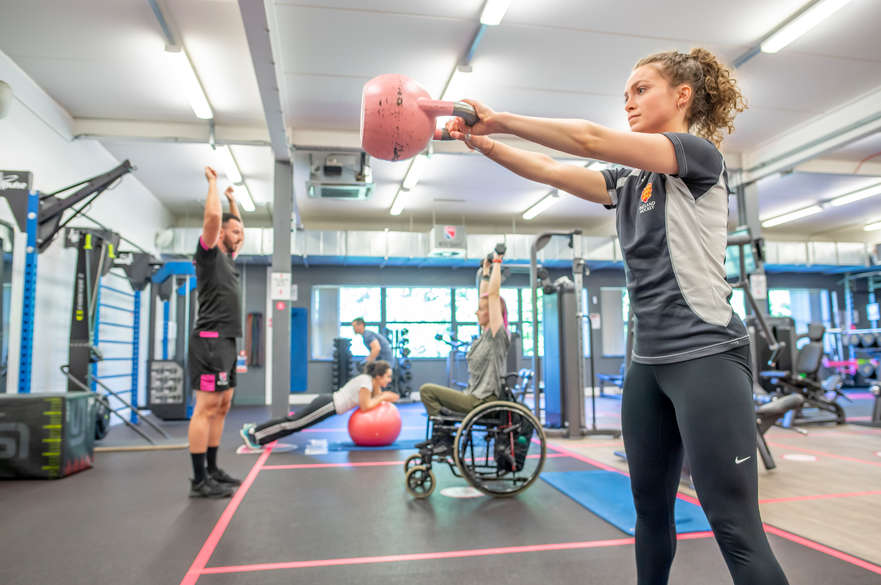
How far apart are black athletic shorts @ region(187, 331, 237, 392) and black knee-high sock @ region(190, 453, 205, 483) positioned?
0.38 metres

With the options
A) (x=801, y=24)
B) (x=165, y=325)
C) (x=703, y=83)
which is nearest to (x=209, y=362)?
(x=703, y=83)

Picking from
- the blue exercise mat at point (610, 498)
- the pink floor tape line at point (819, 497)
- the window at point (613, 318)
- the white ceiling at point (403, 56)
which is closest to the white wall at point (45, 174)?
the white ceiling at point (403, 56)

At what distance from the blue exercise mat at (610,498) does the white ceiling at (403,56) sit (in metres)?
3.38

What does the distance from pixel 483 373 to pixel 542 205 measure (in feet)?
21.0

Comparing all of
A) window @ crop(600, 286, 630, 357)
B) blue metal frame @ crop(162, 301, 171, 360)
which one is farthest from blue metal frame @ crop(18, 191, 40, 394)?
window @ crop(600, 286, 630, 357)

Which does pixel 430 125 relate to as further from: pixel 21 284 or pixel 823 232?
pixel 823 232

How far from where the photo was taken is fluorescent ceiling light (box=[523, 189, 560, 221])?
8.32m

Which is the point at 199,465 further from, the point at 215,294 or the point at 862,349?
the point at 862,349

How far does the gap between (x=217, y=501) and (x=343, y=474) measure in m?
0.88

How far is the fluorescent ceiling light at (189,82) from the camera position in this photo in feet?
14.9

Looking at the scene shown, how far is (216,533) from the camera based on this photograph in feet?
7.62

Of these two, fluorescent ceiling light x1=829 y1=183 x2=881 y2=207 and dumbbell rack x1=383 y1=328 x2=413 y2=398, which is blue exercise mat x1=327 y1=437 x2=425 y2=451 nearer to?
dumbbell rack x1=383 y1=328 x2=413 y2=398

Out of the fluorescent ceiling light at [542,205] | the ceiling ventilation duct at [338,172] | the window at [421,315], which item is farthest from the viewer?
the window at [421,315]

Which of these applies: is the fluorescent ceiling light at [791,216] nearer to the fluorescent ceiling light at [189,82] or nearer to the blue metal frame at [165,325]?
the fluorescent ceiling light at [189,82]
